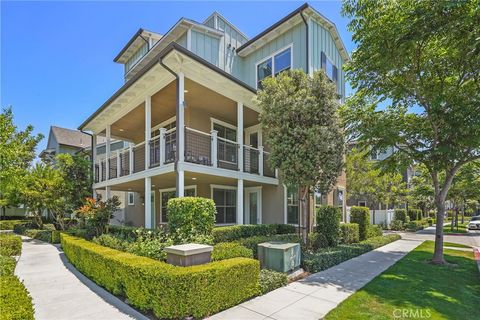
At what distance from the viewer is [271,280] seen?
23.4 feet

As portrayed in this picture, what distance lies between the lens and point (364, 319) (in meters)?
5.39

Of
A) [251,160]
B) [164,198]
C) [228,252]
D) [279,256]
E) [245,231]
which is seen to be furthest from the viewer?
[164,198]

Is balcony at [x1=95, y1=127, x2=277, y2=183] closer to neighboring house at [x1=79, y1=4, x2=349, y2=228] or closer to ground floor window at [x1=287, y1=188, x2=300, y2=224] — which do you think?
neighboring house at [x1=79, y1=4, x2=349, y2=228]

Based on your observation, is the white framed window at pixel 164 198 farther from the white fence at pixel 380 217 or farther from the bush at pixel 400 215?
the bush at pixel 400 215

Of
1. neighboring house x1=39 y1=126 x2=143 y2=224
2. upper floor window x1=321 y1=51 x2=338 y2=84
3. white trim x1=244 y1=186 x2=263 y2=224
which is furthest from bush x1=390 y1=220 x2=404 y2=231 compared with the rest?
neighboring house x1=39 y1=126 x2=143 y2=224

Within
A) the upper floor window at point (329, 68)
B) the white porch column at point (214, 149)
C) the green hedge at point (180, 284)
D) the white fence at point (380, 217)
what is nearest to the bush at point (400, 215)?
the white fence at point (380, 217)

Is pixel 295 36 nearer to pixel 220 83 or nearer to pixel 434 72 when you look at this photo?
pixel 220 83

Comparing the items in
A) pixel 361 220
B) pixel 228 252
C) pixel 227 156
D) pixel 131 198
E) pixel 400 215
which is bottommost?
pixel 400 215

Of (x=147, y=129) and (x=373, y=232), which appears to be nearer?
(x=147, y=129)

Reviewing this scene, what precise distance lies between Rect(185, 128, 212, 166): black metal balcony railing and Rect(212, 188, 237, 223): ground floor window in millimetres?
2721

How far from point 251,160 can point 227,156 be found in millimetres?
1414

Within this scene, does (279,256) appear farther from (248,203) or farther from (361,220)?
(361,220)

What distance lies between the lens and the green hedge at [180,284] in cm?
521

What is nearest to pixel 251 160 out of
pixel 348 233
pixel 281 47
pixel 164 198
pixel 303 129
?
pixel 303 129
